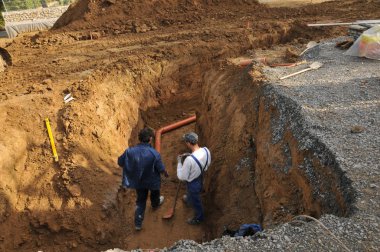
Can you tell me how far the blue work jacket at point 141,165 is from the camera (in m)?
5.86

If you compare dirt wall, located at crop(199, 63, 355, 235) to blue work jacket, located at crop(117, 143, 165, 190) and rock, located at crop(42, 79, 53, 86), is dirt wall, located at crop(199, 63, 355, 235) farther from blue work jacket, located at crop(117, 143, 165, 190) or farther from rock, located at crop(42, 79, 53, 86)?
rock, located at crop(42, 79, 53, 86)

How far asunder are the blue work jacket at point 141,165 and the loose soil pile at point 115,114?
1.33 meters

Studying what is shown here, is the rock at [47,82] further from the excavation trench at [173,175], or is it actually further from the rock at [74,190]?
the rock at [74,190]

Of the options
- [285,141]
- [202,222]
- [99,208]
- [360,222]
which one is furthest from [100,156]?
[360,222]

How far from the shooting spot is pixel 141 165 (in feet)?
19.4

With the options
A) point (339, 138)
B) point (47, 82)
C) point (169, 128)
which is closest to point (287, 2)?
point (169, 128)

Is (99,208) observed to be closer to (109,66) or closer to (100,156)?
(100,156)

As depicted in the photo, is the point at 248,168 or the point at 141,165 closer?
the point at 141,165

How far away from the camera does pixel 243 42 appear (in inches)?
437

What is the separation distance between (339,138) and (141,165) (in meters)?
3.43

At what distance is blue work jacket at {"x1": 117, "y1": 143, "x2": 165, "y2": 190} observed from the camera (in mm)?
5855

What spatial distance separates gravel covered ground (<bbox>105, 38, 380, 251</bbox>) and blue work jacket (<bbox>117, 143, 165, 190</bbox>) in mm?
2395

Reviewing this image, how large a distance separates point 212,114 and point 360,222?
17.2 feet

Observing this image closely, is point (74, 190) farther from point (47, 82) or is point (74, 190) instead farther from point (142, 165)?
point (47, 82)
